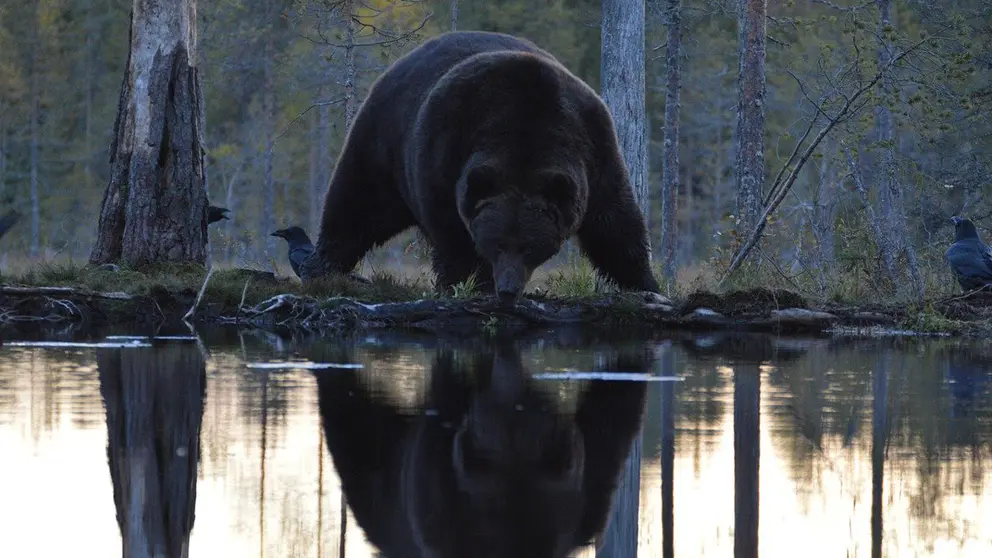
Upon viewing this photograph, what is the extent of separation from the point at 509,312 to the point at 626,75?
239 inches

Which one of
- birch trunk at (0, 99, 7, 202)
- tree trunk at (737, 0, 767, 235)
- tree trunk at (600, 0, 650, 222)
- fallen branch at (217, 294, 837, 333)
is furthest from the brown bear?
birch trunk at (0, 99, 7, 202)

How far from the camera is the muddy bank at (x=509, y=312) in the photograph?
1059 centimetres

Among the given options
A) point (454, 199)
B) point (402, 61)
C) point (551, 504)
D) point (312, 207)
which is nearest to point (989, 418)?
point (551, 504)

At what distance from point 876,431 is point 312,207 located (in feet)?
173

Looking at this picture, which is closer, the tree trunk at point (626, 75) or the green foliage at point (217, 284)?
the green foliage at point (217, 284)

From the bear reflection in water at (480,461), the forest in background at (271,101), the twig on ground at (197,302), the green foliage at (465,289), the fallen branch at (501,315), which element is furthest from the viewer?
the forest in background at (271,101)

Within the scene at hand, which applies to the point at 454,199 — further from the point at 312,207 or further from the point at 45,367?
the point at 312,207

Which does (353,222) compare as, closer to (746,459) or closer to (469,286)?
(469,286)

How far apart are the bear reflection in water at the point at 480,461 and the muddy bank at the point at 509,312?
3365mm

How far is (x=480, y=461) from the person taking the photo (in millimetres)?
4699

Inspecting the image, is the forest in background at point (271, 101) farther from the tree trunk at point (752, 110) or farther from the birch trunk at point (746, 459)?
the birch trunk at point (746, 459)

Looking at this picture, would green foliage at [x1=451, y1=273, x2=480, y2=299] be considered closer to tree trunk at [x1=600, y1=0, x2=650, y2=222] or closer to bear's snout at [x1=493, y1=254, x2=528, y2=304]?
bear's snout at [x1=493, y1=254, x2=528, y2=304]

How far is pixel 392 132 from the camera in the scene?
12.1m

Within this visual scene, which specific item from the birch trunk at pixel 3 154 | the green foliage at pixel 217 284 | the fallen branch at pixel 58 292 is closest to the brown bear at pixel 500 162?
the green foliage at pixel 217 284
